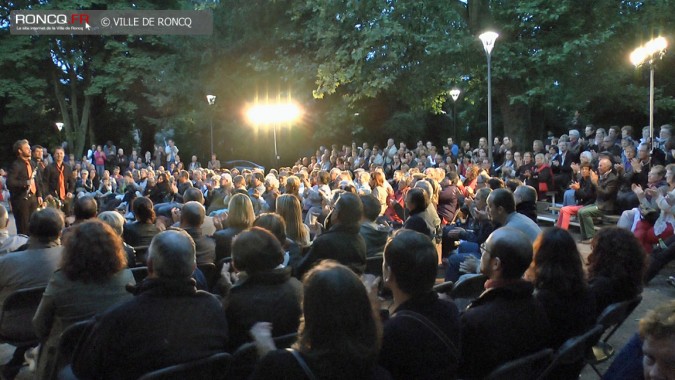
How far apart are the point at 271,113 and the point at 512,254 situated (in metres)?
21.5

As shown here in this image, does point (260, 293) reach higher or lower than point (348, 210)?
lower

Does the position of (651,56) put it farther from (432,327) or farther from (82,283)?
(82,283)

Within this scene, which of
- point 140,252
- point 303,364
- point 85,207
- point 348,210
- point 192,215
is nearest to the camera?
point 303,364

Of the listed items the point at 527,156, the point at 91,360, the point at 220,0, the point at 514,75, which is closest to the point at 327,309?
the point at 91,360

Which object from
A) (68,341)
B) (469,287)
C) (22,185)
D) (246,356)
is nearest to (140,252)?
(68,341)

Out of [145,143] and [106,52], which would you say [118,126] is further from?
[106,52]

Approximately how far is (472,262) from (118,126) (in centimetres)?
3125

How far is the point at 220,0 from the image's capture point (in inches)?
1045

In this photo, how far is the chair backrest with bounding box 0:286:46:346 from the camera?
4.03 meters

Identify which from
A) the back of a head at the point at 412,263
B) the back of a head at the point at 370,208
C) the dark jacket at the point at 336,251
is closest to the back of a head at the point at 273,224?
the dark jacket at the point at 336,251

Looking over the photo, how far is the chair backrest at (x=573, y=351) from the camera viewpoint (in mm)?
3043

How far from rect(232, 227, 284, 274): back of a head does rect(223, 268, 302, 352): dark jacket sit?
0.14 feet

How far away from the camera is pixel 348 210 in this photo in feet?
16.2

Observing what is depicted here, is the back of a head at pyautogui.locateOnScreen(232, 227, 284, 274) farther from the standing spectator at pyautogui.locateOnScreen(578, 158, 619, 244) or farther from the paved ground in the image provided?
the standing spectator at pyautogui.locateOnScreen(578, 158, 619, 244)
